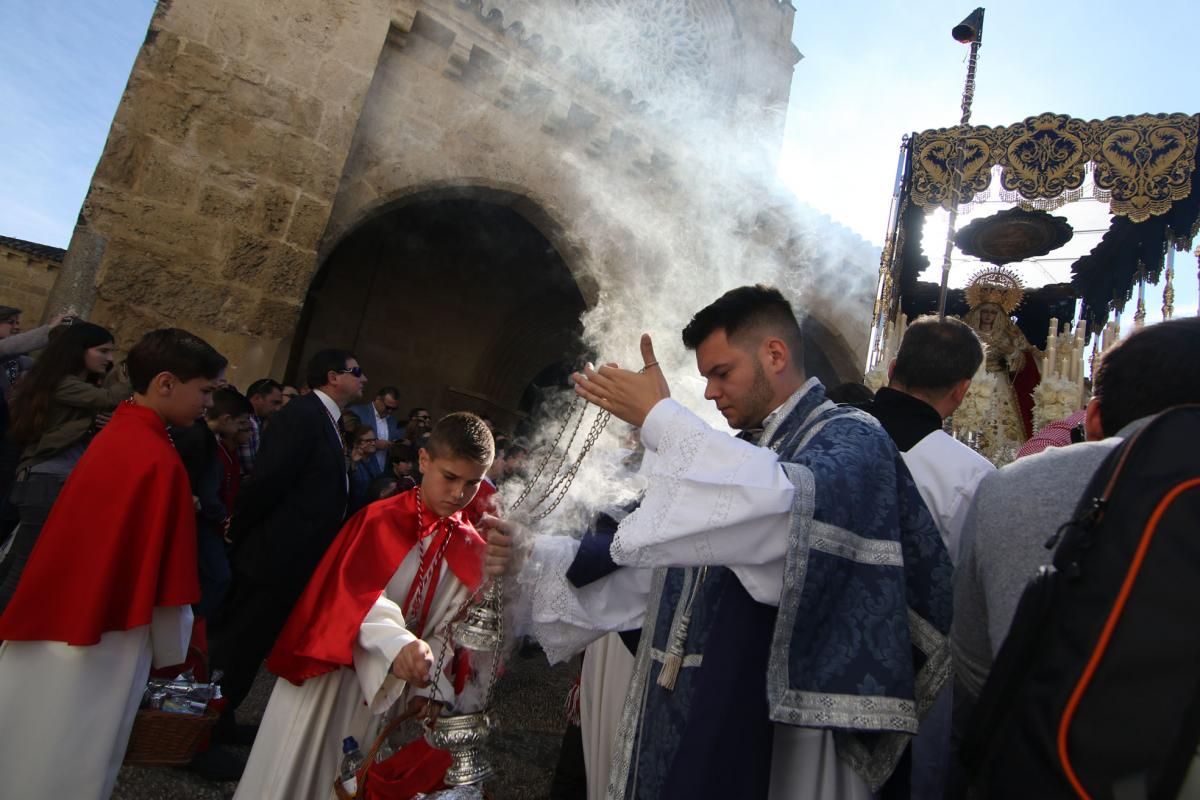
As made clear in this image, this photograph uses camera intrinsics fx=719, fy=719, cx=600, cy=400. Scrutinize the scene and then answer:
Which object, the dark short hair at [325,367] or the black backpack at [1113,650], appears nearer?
the black backpack at [1113,650]

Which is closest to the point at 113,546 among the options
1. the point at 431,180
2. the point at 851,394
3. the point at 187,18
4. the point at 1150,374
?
the point at 1150,374

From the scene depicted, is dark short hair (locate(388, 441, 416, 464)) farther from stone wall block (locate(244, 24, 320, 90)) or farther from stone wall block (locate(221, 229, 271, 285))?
stone wall block (locate(244, 24, 320, 90))

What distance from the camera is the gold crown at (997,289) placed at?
227 inches

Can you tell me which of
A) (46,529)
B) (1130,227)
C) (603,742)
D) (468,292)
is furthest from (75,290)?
(1130,227)

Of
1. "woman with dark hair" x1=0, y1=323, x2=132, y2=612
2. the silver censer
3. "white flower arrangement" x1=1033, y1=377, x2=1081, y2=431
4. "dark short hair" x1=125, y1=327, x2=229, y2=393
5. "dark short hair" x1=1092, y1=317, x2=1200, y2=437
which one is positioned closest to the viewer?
"dark short hair" x1=1092, y1=317, x2=1200, y2=437

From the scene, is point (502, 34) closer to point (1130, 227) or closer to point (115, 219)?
point (115, 219)

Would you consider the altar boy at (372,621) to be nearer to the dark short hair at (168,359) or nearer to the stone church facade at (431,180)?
the dark short hair at (168,359)

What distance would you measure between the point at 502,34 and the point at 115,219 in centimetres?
390

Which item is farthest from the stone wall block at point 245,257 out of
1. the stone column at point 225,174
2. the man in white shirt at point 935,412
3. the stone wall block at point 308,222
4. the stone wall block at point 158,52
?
the man in white shirt at point 935,412

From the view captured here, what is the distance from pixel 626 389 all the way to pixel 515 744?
296 cm

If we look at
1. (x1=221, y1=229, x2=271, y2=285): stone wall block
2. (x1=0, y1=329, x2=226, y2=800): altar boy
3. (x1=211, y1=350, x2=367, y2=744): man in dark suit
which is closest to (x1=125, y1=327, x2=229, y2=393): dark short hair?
(x1=0, y1=329, x2=226, y2=800): altar boy

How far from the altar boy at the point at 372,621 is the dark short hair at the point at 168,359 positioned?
739 millimetres

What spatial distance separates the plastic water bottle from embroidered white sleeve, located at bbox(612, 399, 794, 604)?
110 centimetres

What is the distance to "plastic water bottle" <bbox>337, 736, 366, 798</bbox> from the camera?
6.17 feet
